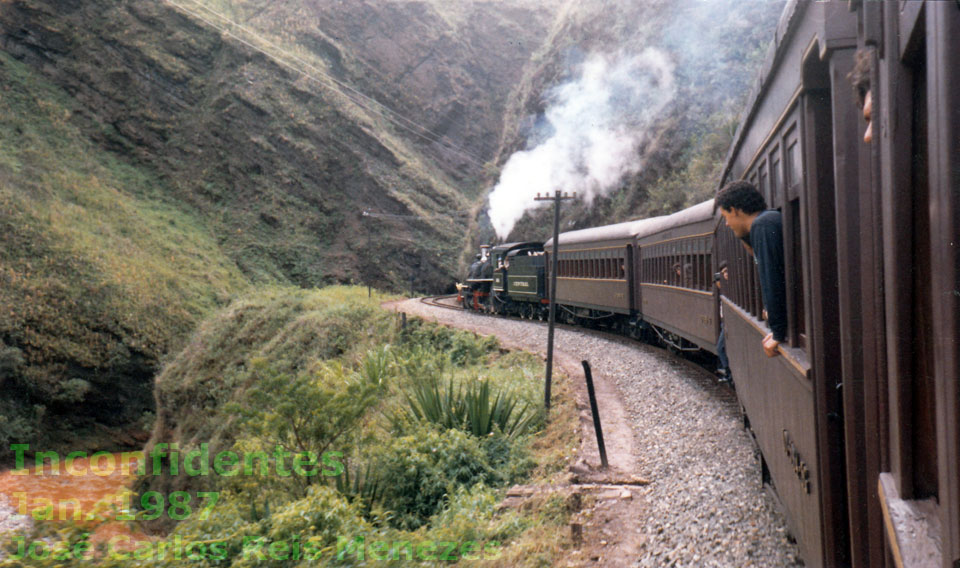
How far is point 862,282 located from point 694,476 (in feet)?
14.2

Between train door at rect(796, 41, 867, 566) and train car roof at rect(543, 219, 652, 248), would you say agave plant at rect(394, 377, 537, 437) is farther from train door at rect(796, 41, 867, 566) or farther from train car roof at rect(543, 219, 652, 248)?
train car roof at rect(543, 219, 652, 248)

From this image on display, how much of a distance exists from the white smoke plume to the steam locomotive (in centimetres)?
2611

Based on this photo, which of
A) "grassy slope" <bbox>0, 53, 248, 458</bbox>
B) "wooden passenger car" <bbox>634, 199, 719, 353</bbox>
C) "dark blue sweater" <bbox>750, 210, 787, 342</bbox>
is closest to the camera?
"dark blue sweater" <bbox>750, 210, 787, 342</bbox>

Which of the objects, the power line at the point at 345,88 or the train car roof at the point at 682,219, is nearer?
the train car roof at the point at 682,219

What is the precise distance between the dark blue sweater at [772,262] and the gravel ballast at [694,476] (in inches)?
72.7

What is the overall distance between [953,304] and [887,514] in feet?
1.98

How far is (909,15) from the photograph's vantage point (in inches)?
48.9

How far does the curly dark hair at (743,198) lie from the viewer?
330 centimetres

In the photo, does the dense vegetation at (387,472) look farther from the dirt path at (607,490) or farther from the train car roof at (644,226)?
the train car roof at (644,226)

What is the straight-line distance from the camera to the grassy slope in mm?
24359

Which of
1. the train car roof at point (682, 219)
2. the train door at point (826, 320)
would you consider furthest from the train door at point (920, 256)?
the train car roof at point (682, 219)

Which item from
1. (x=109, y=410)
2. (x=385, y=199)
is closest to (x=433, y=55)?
(x=385, y=199)

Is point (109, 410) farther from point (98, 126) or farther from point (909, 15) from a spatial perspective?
point (909, 15)

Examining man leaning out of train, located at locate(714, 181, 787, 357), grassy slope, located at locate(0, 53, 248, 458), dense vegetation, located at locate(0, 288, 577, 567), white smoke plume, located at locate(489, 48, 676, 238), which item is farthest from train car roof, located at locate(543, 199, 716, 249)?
grassy slope, located at locate(0, 53, 248, 458)
